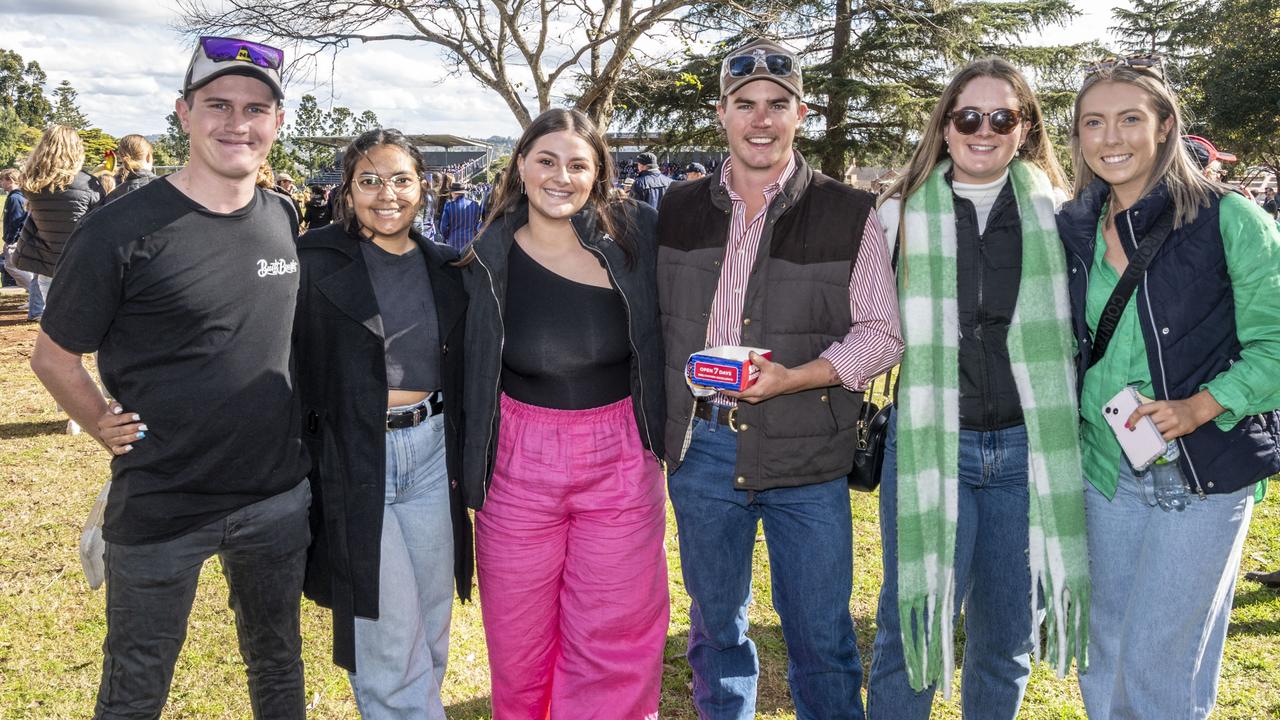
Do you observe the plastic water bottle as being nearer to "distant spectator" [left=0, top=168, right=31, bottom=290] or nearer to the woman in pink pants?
the woman in pink pants

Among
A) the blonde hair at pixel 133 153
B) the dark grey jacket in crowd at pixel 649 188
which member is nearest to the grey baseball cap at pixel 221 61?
the blonde hair at pixel 133 153

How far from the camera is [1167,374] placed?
2.33 metres

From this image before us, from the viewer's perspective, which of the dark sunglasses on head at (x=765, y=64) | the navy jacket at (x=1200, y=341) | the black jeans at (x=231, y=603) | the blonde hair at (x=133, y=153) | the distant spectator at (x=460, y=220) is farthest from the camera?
the distant spectator at (x=460, y=220)

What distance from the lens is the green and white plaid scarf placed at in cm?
256

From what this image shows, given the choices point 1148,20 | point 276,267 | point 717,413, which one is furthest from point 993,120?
point 1148,20

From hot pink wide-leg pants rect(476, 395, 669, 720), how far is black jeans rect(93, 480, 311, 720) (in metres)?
0.63

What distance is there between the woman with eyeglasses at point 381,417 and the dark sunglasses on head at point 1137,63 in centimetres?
210

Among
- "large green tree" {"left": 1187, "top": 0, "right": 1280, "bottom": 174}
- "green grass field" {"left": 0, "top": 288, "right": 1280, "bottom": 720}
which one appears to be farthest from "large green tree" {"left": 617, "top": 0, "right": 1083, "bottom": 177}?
"green grass field" {"left": 0, "top": 288, "right": 1280, "bottom": 720}

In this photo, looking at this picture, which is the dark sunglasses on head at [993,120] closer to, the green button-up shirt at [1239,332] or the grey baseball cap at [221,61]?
the green button-up shirt at [1239,332]

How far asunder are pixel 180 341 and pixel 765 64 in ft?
6.39

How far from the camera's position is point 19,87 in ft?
268

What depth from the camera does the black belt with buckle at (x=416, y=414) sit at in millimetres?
2754

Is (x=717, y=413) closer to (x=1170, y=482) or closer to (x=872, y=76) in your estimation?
(x=1170, y=482)

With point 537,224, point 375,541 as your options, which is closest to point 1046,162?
point 537,224
